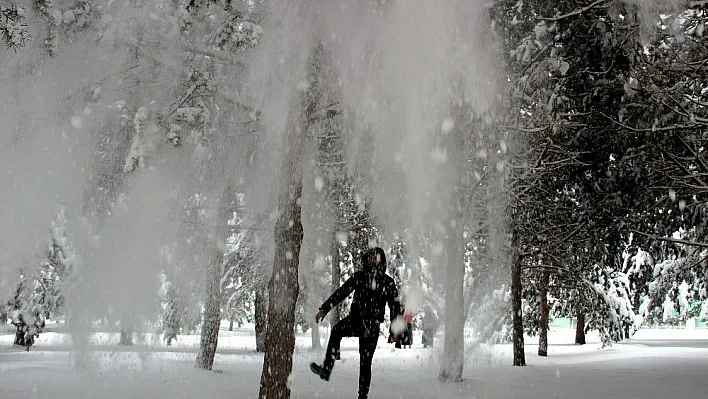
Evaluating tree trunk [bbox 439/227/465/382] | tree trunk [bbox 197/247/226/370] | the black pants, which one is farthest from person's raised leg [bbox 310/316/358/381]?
tree trunk [bbox 197/247/226/370]

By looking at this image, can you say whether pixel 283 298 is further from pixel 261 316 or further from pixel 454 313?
pixel 261 316

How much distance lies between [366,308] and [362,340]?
336 millimetres

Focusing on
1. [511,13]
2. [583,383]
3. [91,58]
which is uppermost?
[511,13]

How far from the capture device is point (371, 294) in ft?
22.7

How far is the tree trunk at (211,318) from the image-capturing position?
1288cm

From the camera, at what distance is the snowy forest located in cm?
758

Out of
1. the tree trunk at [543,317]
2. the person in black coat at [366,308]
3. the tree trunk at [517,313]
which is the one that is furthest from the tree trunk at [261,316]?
the person in black coat at [366,308]

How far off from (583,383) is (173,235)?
8466mm

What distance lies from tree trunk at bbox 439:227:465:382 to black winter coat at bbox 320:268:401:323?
4.44 metres

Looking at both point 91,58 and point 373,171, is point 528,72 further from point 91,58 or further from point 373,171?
point 91,58

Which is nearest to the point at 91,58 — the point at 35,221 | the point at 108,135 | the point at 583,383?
the point at 108,135

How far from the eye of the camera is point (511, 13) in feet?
29.9

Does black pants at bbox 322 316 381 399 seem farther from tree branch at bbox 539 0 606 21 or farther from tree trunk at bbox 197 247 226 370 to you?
tree trunk at bbox 197 247 226 370

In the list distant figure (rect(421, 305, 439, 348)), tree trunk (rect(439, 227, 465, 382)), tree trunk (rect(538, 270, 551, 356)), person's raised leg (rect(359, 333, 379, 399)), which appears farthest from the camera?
distant figure (rect(421, 305, 439, 348))
